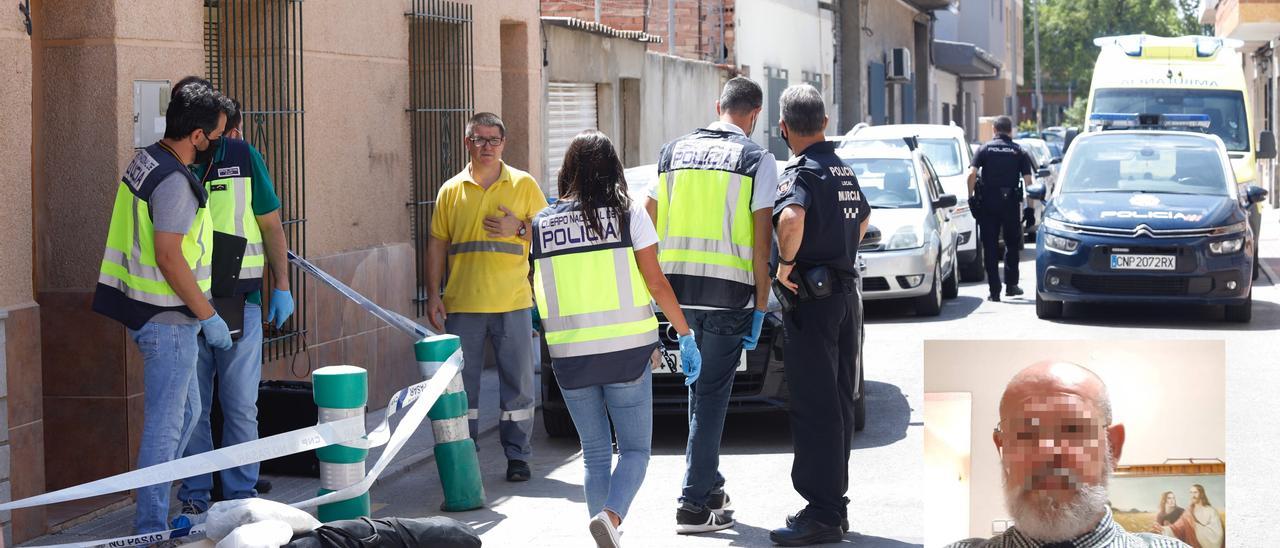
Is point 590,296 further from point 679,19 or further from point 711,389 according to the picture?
point 679,19

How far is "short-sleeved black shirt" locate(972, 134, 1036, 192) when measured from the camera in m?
15.8

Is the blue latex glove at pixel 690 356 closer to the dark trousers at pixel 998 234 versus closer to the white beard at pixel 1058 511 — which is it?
the white beard at pixel 1058 511

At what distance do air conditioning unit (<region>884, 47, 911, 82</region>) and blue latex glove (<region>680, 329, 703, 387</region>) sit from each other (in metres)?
34.9

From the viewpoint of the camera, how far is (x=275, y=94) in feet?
30.8

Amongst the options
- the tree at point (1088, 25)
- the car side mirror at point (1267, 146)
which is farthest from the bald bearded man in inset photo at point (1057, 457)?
the tree at point (1088, 25)

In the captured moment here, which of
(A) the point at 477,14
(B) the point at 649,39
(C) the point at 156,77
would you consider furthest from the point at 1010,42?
(C) the point at 156,77

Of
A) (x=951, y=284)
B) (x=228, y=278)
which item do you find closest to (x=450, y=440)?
(x=228, y=278)

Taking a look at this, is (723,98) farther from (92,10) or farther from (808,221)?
(92,10)

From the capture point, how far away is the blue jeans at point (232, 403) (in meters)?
7.20

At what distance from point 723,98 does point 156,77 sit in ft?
9.21

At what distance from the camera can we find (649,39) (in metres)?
19.3

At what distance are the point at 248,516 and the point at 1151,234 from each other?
972cm

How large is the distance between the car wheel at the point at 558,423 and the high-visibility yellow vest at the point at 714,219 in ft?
8.04

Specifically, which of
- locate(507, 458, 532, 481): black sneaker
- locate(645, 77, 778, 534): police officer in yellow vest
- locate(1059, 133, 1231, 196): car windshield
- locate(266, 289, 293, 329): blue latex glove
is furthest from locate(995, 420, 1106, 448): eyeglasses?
locate(1059, 133, 1231, 196): car windshield
